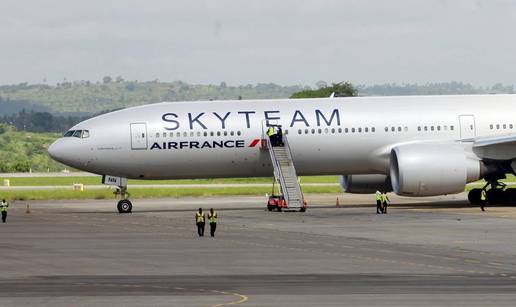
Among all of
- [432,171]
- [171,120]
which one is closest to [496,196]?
[432,171]

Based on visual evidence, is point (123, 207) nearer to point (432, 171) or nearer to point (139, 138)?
point (139, 138)

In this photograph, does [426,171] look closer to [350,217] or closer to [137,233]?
[350,217]

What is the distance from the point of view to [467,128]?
58.9m

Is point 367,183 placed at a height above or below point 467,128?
below

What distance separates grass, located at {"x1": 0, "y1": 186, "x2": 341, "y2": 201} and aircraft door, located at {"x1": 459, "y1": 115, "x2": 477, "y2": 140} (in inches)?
794

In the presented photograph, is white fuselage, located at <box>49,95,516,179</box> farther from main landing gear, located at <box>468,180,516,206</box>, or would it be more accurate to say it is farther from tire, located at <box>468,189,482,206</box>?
tire, located at <box>468,189,482,206</box>

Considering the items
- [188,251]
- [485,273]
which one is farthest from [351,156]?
[485,273]

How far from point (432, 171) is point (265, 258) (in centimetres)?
2166

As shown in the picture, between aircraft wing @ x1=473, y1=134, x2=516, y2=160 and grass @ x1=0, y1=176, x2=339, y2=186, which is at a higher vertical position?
aircraft wing @ x1=473, y1=134, x2=516, y2=160

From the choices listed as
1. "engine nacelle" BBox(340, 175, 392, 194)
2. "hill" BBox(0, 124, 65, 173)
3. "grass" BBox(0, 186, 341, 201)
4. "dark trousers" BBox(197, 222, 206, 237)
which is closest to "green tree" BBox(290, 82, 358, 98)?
"hill" BBox(0, 124, 65, 173)

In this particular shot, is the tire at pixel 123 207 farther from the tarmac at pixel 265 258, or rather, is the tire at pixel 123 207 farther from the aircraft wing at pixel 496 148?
the aircraft wing at pixel 496 148

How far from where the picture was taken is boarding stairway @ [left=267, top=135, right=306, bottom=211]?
57.0m

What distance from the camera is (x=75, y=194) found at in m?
77.9

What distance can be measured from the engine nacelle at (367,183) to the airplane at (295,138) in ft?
7.55
